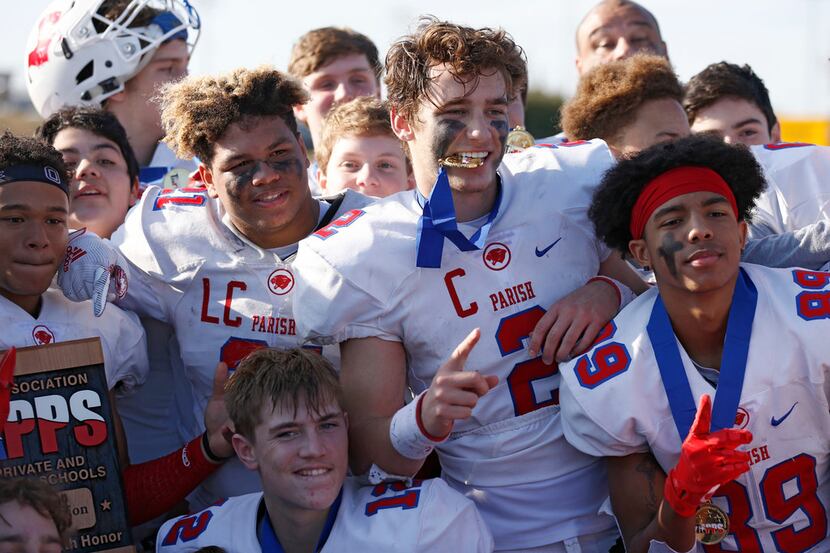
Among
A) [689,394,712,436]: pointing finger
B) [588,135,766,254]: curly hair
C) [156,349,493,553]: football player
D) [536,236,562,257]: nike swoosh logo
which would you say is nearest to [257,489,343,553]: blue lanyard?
[156,349,493,553]: football player

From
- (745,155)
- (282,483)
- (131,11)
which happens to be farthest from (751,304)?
(131,11)

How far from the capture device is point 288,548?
3619mm

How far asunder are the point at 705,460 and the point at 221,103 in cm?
224

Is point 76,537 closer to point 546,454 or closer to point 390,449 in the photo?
point 390,449

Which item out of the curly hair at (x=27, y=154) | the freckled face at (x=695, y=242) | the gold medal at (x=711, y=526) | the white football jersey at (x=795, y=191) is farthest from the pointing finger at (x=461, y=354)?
the curly hair at (x=27, y=154)

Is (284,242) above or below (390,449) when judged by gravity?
above

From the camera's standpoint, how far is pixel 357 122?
5.25m

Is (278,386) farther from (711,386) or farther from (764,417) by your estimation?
(764,417)

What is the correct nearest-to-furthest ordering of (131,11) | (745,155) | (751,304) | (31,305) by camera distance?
1. (751,304)
2. (745,155)
3. (31,305)
4. (131,11)

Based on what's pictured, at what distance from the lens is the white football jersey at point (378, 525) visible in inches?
136

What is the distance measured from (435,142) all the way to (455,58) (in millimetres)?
298

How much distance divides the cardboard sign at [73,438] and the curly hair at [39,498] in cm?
38

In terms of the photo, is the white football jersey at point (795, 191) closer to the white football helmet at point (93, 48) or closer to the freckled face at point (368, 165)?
the freckled face at point (368, 165)

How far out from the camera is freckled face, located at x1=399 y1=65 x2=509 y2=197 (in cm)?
379
